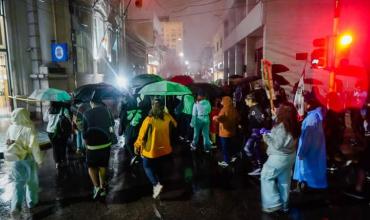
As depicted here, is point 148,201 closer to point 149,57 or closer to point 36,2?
point 36,2

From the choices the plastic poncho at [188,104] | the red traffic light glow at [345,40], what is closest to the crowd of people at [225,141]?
the red traffic light glow at [345,40]

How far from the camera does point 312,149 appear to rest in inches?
214

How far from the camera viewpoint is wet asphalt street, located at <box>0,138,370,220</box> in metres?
4.91

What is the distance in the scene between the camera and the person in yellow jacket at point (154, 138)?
520 cm

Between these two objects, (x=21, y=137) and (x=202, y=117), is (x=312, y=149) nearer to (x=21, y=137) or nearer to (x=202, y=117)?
(x=202, y=117)

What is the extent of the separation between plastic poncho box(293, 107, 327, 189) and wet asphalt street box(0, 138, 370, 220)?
0.37 meters

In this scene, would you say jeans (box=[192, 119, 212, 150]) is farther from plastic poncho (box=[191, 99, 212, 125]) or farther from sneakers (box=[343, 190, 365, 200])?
sneakers (box=[343, 190, 365, 200])

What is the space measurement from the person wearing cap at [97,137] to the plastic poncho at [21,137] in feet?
2.82

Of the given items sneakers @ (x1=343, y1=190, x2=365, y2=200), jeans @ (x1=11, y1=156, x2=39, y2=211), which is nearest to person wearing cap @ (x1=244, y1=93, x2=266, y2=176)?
sneakers @ (x1=343, y1=190, x2=365, y2=200)

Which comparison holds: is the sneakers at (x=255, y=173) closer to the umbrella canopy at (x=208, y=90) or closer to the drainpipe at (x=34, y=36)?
the umbrella canopy at (x=208, y=90)

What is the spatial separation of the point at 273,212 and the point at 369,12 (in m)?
13.9

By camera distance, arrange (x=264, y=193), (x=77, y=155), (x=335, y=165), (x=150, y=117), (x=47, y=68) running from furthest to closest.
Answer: (x=47, y=68) → (x=77, y=155) → (x=335, y=165) → (x=150, y=117) → (x=264, y=193)

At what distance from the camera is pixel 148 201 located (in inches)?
215

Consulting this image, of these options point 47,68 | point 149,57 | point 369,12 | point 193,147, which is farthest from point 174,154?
point 149,57
